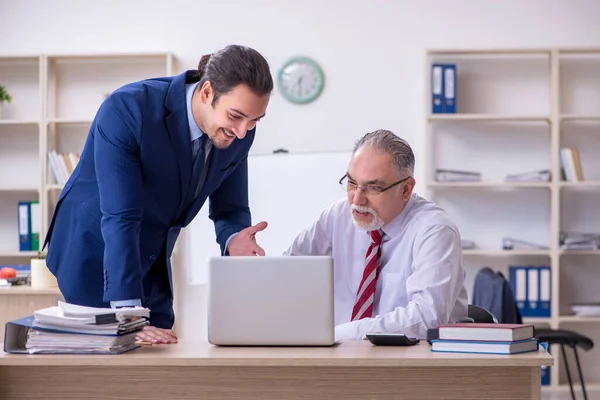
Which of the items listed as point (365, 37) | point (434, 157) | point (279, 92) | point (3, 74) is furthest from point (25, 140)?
point (434, 157)

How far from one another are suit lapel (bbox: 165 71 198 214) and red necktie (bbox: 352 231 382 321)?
0.65 meters

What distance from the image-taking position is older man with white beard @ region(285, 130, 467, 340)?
237 cm

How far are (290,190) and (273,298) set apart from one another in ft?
11.0

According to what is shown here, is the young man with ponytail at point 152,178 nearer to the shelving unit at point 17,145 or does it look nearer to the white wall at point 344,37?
the white wall at point 344,37

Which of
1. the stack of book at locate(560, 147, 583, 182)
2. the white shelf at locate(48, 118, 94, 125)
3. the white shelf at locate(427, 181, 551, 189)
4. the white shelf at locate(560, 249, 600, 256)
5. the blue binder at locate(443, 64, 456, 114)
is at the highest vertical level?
the blue binder at locate(443, 64, 456, 114)

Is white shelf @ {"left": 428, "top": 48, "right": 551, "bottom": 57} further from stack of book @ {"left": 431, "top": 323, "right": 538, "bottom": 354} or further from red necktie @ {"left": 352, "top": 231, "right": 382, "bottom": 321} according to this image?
stack of book @ {"left": 431, "top": 323, "right": 538, "bottom": 354}

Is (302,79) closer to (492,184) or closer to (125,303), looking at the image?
(492,184)

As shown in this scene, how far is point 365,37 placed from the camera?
5.35 meters

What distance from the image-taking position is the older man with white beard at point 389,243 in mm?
2367

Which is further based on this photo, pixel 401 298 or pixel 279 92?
pixel 279 92

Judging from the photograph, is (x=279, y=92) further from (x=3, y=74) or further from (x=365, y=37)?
(x=3, y=74)

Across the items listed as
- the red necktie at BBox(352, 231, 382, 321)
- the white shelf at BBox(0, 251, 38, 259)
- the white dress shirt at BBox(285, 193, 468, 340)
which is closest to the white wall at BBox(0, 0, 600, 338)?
the white shelf at BBox(0, 251, 38, 259)

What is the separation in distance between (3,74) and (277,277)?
429cm

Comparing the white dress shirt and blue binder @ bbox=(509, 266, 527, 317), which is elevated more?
the white dress shirt
